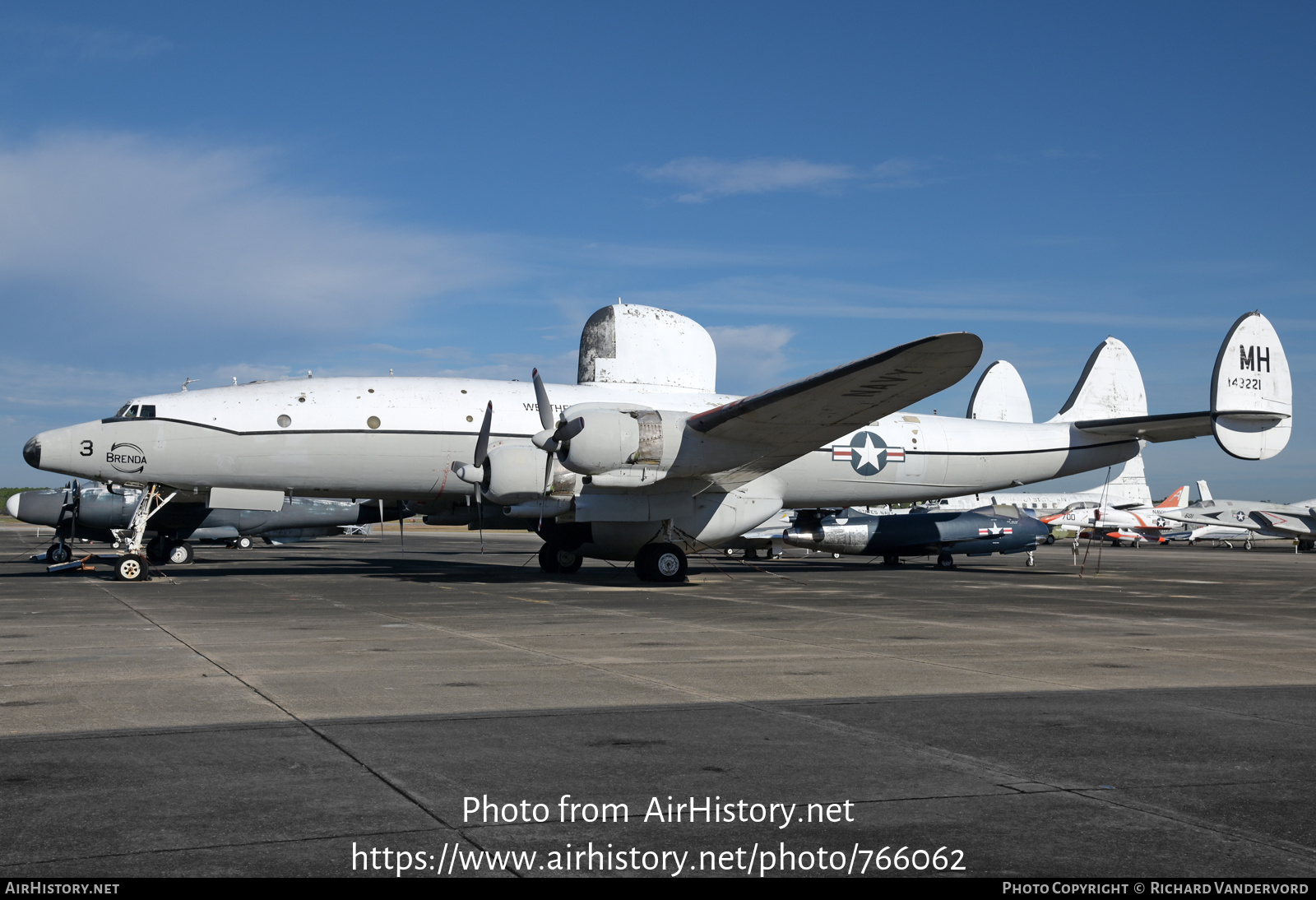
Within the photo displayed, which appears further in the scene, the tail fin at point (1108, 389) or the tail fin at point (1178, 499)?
the tail fin at point (1178, 499)

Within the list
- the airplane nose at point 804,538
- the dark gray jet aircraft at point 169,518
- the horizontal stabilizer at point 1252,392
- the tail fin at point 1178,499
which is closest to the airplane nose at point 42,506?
the dark gray jet aircraft at point 169,518

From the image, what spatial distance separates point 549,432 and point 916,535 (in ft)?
51.8

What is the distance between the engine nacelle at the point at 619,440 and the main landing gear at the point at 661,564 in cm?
245

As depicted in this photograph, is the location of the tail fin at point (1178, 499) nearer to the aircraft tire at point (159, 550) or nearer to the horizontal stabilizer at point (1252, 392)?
the horizontal stabilizer at point (1252, 392)

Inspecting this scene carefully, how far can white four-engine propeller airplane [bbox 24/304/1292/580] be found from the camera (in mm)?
19734

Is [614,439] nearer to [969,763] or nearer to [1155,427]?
[969,763]

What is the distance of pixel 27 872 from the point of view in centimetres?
372

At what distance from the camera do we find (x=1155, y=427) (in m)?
27.0

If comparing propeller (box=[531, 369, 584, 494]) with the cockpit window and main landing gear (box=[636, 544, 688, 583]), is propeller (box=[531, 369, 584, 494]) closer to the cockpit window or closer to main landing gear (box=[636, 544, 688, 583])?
main landing gear (box=[636, 544, 688, 583])

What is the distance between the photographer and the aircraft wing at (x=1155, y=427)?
1041 inches

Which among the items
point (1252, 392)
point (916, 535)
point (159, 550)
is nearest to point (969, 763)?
point (1252, 392)
